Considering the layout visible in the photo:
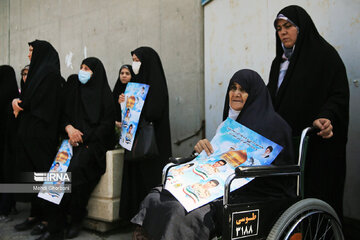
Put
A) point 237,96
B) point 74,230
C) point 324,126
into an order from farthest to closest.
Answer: point 74,230 → point 237,96 → point 324,126

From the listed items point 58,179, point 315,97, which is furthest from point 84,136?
point 315,97

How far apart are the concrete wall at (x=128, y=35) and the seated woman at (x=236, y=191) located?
2.06 m

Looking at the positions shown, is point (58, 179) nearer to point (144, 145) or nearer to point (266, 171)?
point (144, 145)

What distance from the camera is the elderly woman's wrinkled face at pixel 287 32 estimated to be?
7.79 ft

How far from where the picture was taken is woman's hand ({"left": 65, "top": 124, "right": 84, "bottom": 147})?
128 inches

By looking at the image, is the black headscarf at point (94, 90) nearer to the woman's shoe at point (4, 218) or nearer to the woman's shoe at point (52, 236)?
the woman's shoe at point (52, 236)

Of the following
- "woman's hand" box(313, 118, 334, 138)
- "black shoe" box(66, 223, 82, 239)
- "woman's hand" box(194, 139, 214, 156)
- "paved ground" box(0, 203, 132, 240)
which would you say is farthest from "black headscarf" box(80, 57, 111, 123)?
"woman's hand" box(313, 118, 334, 138)

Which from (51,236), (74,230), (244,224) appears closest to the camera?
(244,224)

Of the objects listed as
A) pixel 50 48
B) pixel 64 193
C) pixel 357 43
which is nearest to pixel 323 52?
pixel 357 43

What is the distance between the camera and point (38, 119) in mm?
3350

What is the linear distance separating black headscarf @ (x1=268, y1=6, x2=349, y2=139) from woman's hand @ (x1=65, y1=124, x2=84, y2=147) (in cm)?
188

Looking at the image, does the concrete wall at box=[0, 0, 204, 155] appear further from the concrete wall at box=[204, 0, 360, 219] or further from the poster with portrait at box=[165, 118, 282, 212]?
the poster with portrait at box=[165, 118, 282, 212]

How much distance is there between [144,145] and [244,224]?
1.61 metres

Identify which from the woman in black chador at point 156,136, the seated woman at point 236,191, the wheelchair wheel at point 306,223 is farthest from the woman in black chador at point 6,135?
the wheelchair wheel at point 306,223
